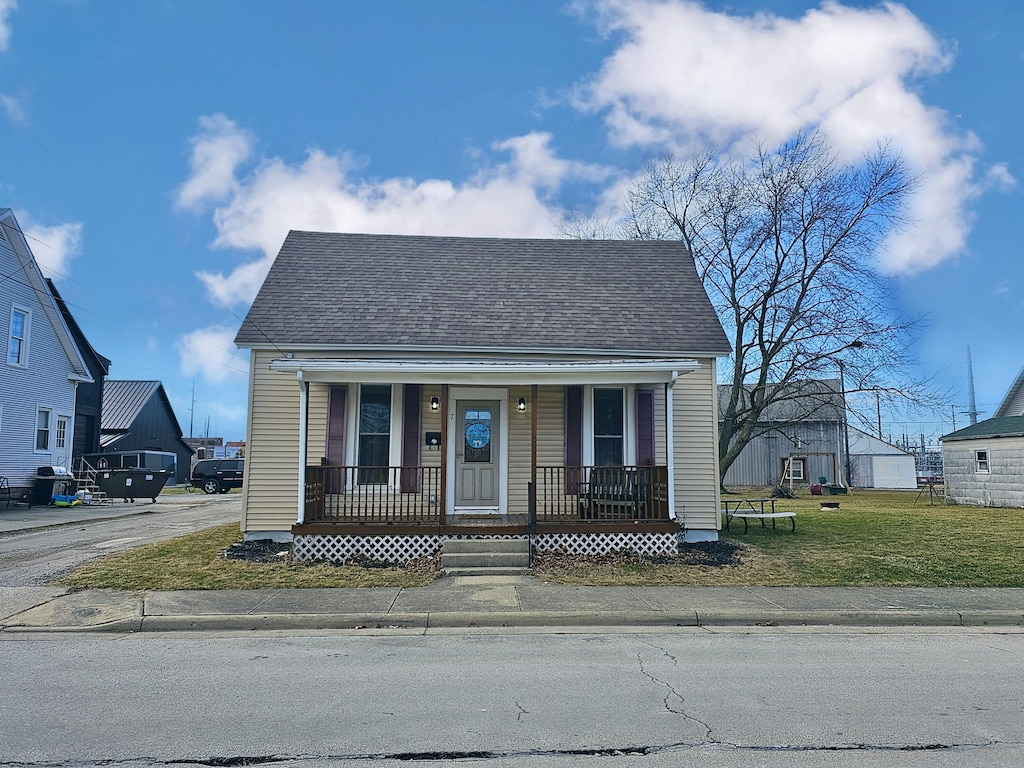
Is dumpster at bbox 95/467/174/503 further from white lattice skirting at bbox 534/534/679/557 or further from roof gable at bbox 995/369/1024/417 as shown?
roof gable at bbox 995/369/1024/417

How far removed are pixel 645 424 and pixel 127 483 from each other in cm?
2087

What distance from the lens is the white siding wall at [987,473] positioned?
2245 cm

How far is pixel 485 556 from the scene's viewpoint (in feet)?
34.7

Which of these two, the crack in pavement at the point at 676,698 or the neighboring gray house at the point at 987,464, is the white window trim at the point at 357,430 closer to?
the crack in pavement at the point at 676,698

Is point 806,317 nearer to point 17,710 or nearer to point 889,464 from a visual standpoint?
point 889,464

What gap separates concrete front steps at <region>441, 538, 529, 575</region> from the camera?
10281mm

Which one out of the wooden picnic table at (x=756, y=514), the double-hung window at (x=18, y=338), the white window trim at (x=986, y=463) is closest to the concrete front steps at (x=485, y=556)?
the wooden picnic table at (x=756, y=514)

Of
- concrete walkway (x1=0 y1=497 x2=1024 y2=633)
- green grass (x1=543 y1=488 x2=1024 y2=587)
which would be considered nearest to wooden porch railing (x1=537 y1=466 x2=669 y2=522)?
green grass (x1=543 y1=488 x2=1024 y2=587)

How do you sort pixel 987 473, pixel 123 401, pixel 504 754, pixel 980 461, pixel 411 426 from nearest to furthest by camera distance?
1. pixel 504 754
2. pixel 411 426
3. pixel 987 473
4. pixel 980 461
5. pixel 123 401

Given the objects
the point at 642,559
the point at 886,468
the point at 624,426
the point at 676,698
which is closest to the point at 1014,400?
the point at 886,468

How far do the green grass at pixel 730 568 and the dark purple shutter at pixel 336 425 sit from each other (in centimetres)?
213

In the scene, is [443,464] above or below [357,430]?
below

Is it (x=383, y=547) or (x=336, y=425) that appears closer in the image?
(x=383, y=547)

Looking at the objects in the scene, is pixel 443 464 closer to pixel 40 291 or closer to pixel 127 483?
pixel 127 483
